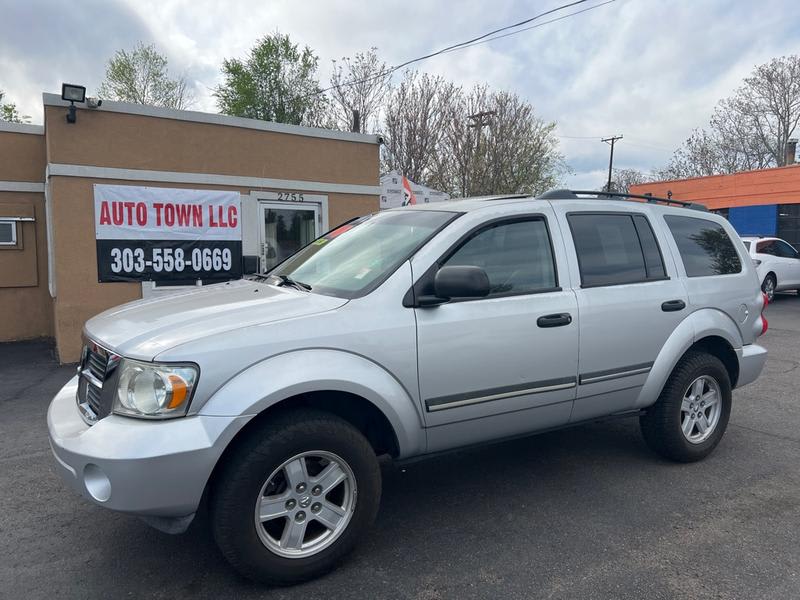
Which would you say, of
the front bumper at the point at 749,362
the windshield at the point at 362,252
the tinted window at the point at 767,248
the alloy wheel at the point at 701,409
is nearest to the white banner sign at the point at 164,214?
the windshield at the point at 362,252

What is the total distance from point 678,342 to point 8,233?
32.4 feet

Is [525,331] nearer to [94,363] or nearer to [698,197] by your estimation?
[94,363]

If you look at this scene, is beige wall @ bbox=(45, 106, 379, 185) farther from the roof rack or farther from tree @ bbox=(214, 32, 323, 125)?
tree @ bbox=(214, 32, 323, 125)

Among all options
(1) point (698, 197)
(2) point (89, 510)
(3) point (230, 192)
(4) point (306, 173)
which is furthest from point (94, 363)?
(1) point (698, 197)

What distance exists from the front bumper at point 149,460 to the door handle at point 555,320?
71.7 inches

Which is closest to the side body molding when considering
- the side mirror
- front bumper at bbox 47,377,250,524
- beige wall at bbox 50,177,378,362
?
the side mirror

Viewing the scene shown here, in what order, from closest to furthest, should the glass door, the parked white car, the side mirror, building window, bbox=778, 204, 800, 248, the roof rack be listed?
the side mirror
the roof rack
the glass door
the parked white car
building window, bbox=778, 204, 800, 248

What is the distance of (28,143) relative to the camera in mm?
9578

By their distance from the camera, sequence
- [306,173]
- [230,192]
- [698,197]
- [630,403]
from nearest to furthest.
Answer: [630,403] → [230,192] → [306,173] → [698,197]

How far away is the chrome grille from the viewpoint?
9.15 ft

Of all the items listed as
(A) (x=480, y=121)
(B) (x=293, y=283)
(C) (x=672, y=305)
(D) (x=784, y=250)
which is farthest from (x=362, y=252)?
(A) (x=480, y=121)

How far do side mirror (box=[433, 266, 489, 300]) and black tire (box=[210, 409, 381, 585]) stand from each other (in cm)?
85

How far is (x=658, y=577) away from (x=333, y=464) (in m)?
1.69

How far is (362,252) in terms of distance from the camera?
3.71m
